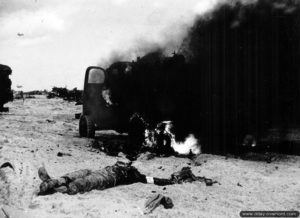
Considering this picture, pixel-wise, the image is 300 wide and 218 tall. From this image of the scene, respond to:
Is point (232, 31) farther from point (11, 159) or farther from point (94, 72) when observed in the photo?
point (11, 159)

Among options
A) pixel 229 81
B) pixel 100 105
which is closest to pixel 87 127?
pixel 100 105

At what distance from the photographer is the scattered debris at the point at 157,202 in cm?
509

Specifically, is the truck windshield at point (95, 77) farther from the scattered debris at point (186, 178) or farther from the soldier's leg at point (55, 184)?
the soldier's leg at point (55, 184)

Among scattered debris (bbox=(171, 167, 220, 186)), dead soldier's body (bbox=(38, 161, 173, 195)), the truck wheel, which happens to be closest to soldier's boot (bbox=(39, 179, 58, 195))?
dead soldier's body (bbox=(38, 161, 173, 195))

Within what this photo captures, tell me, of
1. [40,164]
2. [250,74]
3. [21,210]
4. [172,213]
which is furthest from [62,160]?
[250,74]

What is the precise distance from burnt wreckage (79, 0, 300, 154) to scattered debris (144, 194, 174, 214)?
4.82 meters

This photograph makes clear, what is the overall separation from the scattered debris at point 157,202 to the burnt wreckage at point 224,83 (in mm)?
4818

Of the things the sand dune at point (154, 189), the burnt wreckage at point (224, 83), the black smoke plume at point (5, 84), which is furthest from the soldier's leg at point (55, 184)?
the black smoke plume at point (5, 84)

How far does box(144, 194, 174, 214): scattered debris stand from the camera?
509cm

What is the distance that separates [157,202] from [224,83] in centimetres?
596

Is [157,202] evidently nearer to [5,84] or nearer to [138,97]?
[138,97]

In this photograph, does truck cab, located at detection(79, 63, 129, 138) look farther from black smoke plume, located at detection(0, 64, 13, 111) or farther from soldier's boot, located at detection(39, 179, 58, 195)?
black smoke plume, located at detection(0, 64, 13, 111)

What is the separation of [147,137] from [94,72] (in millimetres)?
3114

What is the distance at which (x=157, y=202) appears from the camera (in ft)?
17.1
